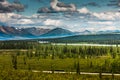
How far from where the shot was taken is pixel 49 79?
10594 centimetres

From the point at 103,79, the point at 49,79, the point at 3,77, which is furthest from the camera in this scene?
the point at 103,79

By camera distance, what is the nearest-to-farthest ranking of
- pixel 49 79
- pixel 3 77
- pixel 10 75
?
pixel 3 77 → pixel 10 75 → pixel 49 79

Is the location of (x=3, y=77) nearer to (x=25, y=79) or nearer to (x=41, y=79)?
(x=25, y=79)

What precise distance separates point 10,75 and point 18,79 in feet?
16.4

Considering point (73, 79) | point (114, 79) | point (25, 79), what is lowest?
point (114, 79)

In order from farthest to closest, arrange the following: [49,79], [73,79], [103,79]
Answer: [103,79]
[73,79]
[49,79]

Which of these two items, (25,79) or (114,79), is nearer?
(25,79)

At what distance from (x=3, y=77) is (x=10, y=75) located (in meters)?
6.19

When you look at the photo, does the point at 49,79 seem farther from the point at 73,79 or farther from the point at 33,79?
the point at 73,79

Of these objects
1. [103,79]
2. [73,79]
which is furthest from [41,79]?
[103,79]

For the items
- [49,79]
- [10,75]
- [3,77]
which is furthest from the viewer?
[49,79]

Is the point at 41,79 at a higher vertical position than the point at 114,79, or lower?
higher

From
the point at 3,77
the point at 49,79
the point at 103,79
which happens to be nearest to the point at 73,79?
the point at 49,79

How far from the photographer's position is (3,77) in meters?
92.4
